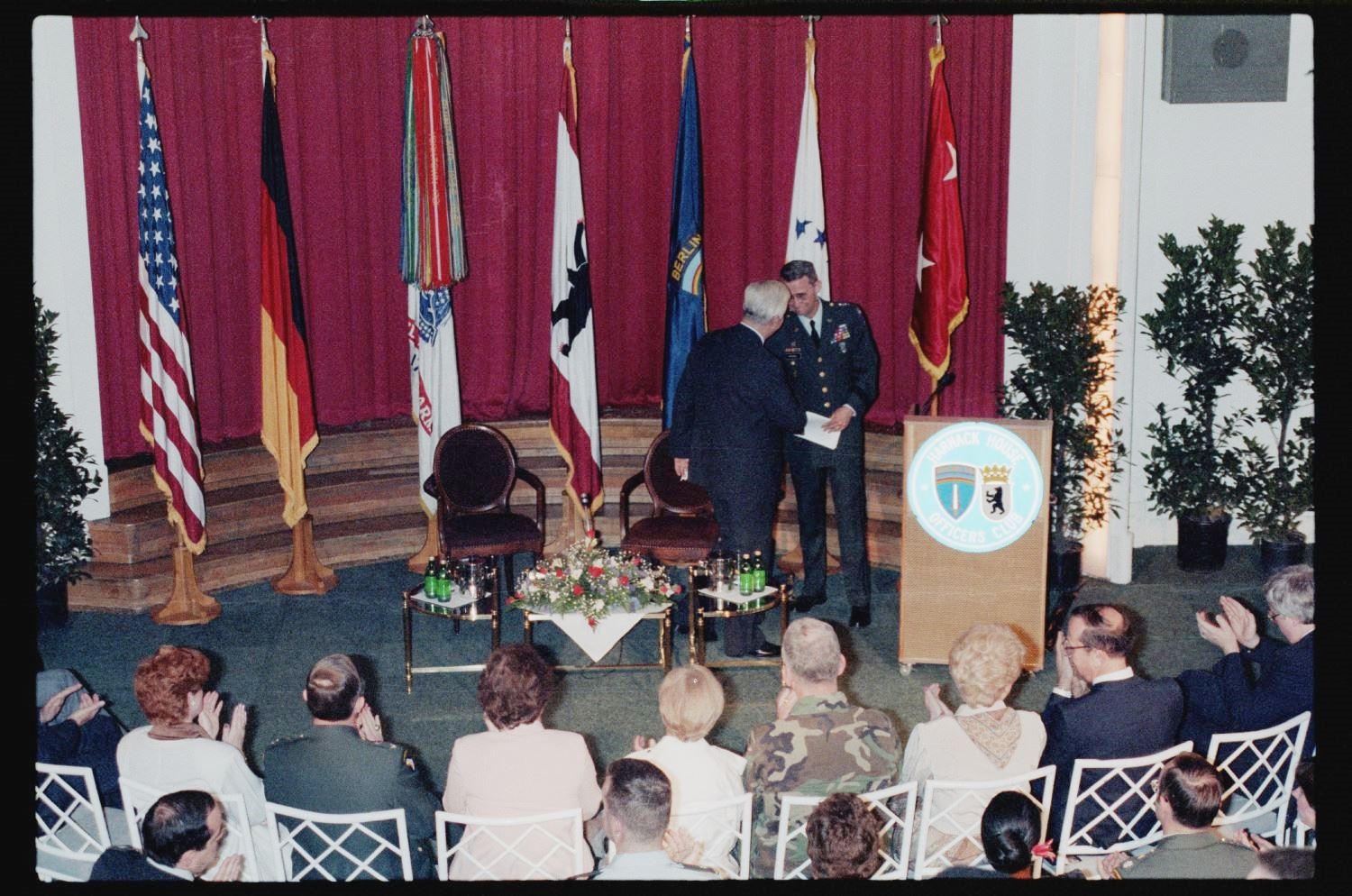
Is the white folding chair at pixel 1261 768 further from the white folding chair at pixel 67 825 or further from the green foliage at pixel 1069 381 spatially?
the white folding chair at pixel 67 825

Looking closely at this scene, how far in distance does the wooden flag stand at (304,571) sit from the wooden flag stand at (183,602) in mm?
421

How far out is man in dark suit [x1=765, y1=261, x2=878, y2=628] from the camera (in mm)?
6453

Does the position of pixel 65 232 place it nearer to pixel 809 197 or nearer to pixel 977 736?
pixel 809 197

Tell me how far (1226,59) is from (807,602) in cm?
320

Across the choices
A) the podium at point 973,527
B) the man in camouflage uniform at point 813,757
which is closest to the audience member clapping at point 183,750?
the man in camouflage uniform at point 813,757

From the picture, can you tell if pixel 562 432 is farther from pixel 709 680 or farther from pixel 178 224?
pixel 709 680

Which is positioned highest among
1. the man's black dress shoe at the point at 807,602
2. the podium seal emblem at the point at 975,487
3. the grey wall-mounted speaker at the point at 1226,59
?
the grey wall-mounted speaker at the point at 1226,59

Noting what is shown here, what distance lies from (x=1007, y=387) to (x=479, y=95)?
10.2ft

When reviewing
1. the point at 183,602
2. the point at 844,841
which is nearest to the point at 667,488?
the point at 183,602

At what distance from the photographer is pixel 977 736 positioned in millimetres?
3906

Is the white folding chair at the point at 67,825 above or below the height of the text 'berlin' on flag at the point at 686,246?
below

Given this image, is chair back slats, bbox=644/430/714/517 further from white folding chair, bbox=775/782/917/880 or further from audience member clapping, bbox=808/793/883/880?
audience member clapping, bbox=808/793/883/880

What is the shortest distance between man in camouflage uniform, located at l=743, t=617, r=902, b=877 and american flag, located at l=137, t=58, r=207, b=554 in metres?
3.80

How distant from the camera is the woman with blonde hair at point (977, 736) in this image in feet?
12.7
